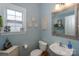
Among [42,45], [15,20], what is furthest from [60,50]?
[15,20]

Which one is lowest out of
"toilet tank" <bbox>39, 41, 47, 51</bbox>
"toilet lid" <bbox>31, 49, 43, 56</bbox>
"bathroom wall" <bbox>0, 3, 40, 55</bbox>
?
"toilet lid" <bbox>31, 49, 43, 56</bbox>

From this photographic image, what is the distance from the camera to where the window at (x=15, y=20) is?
1.58m

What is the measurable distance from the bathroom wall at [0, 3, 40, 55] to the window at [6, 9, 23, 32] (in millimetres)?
75

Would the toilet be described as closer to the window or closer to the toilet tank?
the toilet tank

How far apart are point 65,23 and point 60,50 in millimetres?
343

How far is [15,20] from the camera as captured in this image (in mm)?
1599

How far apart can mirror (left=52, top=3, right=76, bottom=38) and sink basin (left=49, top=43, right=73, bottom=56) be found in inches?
5.7

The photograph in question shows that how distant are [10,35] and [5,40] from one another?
87mm

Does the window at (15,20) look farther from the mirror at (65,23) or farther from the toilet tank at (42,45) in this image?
the mirror at (65,23)

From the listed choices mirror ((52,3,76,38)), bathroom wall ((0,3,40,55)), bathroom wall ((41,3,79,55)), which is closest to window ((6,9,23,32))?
bathroom wall ((0,3,40,55))

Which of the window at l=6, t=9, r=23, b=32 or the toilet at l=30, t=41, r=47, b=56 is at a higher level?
the window at l=6, t=9, r=23, b=32

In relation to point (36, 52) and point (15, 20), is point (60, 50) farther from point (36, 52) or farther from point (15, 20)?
point (15, 20)

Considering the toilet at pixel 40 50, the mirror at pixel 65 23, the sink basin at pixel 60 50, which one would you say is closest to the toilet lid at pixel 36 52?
the toilet at pixel 40 50

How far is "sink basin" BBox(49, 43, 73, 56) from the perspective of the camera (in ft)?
5.14
